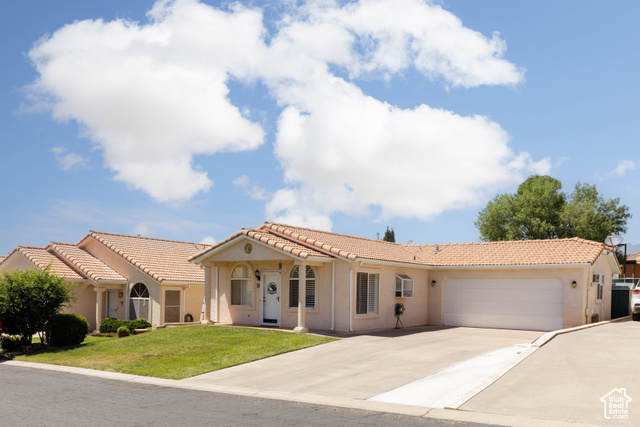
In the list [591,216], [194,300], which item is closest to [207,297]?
[194,300]

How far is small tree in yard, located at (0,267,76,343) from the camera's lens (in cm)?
1959

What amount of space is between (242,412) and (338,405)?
1741mm

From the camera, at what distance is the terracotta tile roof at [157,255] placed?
90.8ft

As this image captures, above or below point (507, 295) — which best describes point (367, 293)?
above

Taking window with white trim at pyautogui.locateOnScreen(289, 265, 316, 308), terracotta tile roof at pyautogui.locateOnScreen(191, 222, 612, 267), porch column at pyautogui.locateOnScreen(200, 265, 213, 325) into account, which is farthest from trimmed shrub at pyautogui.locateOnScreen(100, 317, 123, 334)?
window with white trim at pyautogui.locateOnScreen(289, 265, 316, 308)

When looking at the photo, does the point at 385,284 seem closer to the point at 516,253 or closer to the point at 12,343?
the point at 516,253

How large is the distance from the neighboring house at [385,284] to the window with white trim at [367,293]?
0.04 metres

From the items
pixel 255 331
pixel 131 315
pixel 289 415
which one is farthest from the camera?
pixel 131 315

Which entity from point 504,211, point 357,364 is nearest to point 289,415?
point 357,364

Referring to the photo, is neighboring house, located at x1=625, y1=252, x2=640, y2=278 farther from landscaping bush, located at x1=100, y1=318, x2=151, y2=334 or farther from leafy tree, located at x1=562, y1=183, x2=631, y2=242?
landscaping bush, located at x1=100, y1=318, x2=151, y2=334

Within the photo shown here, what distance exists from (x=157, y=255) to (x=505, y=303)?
55.0 ft

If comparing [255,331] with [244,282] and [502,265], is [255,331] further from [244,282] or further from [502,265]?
[502,265]

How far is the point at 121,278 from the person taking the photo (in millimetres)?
28234

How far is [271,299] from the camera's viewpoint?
23.1 m
